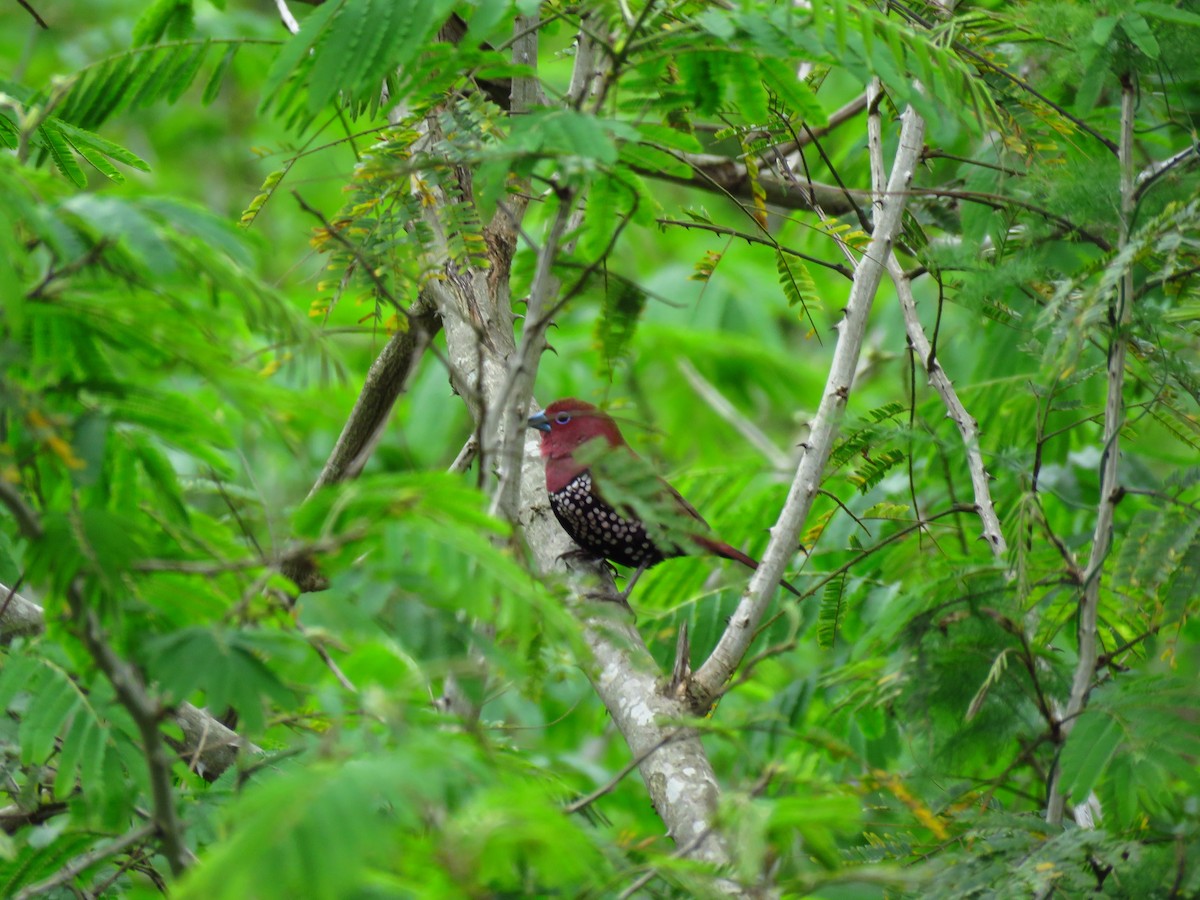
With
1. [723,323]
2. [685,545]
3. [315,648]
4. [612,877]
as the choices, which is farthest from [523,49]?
[723,323]

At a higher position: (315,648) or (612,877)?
(315,648)

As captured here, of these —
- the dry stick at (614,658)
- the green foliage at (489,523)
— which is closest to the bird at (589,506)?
the dry stick at (614,658)

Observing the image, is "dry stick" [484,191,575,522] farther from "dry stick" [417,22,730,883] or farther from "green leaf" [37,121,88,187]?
"green leaf" [37,121,88,187]

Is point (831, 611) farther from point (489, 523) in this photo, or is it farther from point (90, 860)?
point (90, 860)

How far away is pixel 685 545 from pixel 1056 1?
6.72 feet

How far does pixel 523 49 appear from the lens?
375cm

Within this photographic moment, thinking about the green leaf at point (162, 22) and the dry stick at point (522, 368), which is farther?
the green leaf at point (162, 22)

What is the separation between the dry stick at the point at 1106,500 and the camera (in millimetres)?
2660

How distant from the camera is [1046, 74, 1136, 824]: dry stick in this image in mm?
2660

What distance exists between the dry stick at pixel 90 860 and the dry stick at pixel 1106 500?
6.17 ft

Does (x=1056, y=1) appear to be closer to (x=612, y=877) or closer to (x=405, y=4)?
(x=405, y=4)

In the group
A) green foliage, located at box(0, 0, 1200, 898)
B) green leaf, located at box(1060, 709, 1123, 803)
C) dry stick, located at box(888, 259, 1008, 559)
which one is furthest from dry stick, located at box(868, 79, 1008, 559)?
green leaf, located at box(1060, 709, 1123, 803)

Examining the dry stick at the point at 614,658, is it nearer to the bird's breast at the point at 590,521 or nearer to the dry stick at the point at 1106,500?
the bird's breast at the point at 590,521

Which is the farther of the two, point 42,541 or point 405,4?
point 405,4
